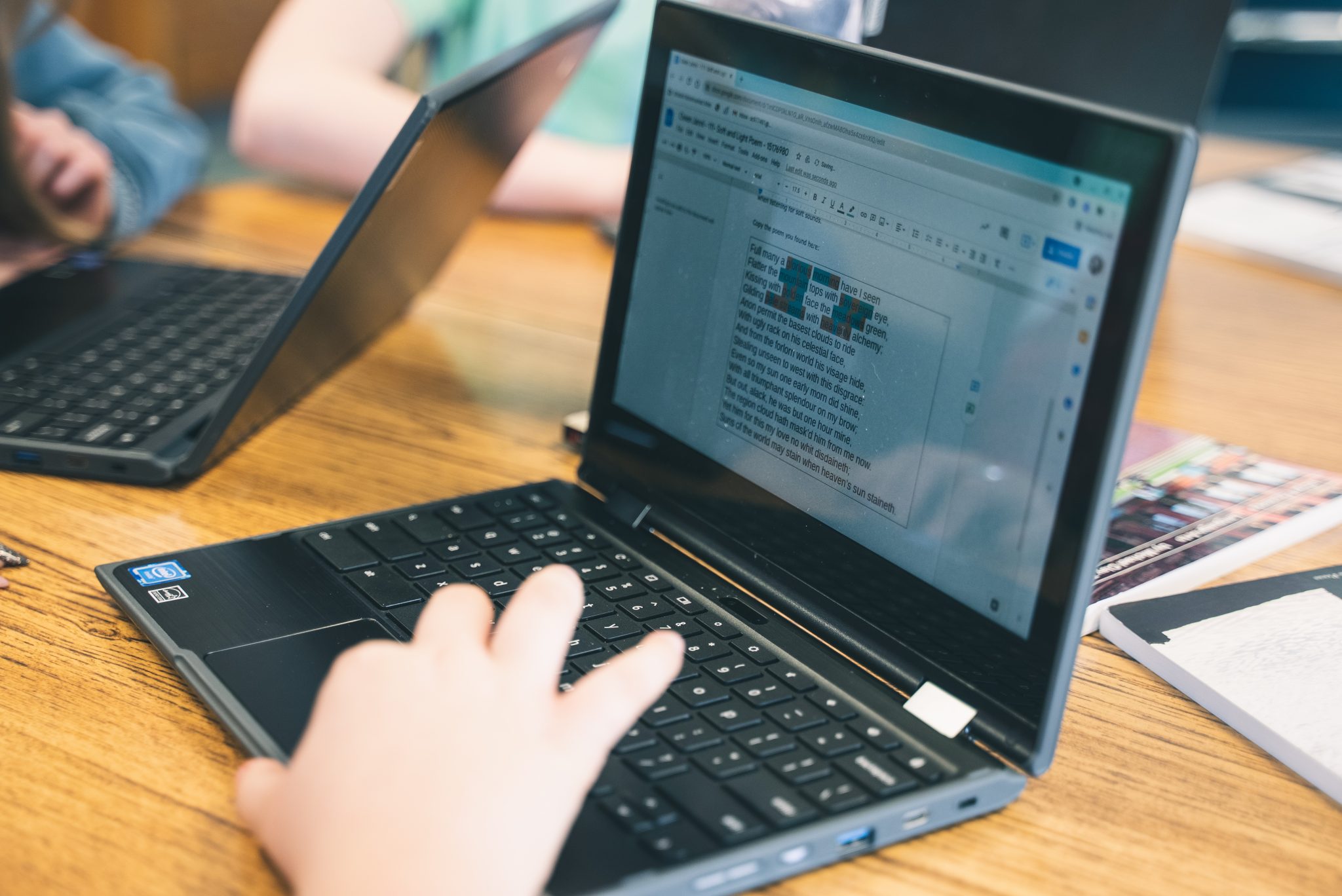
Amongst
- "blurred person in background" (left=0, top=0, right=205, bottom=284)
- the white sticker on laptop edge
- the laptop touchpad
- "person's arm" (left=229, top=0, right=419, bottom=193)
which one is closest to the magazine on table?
the white sticker on laptop edge

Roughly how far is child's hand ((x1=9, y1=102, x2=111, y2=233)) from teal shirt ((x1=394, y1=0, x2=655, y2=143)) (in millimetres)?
407

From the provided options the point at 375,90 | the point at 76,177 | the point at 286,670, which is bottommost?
the point at 286,670

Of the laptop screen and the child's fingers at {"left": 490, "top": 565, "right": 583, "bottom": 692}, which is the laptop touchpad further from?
the laptop screen

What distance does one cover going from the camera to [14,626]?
56 cm

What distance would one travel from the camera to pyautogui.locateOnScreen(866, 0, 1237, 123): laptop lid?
0.90m

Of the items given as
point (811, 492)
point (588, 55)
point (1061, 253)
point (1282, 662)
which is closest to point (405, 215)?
point (811, 492)

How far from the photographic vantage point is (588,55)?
4.49 ft

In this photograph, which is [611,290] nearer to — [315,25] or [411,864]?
[411,864]

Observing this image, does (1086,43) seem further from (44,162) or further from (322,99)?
(44,162)

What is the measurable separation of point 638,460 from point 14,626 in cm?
32

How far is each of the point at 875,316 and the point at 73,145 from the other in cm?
91

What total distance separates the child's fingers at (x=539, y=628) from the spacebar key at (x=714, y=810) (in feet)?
0.23

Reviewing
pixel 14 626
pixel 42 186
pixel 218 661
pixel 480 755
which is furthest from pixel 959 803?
pixel 42 186

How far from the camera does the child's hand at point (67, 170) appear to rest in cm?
108
